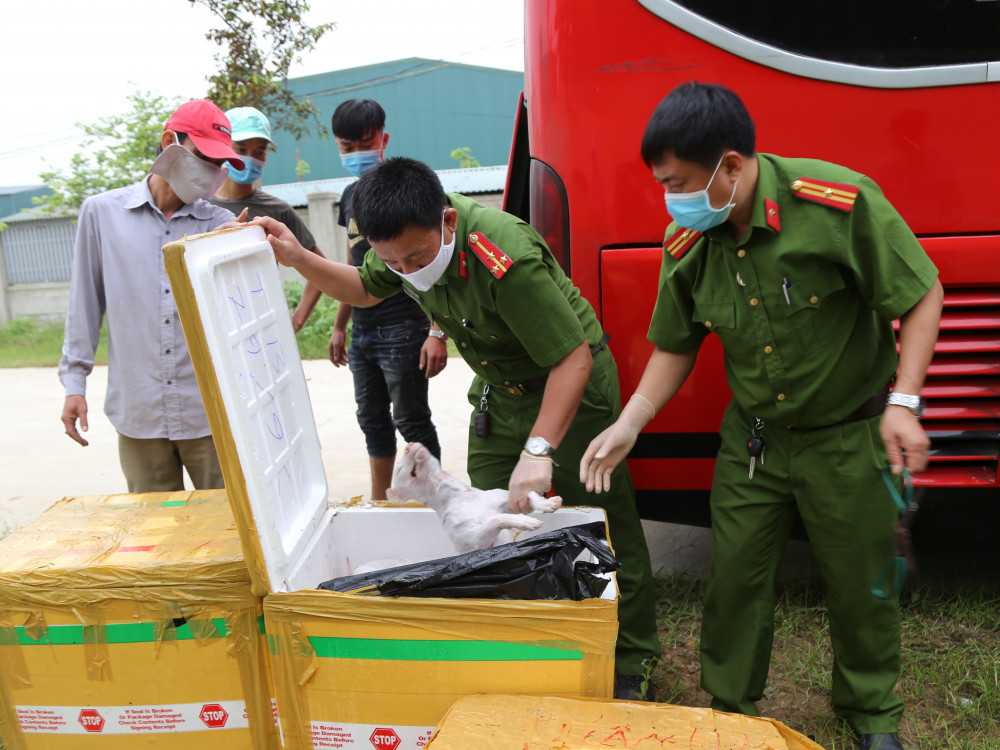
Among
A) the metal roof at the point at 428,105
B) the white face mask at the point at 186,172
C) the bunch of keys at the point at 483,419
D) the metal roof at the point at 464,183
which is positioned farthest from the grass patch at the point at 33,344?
the metal roof at the point at 428,105

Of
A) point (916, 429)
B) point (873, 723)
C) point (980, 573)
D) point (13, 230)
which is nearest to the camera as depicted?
point (916, 429)

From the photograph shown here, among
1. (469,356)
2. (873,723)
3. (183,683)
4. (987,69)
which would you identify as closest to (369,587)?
(183,683)

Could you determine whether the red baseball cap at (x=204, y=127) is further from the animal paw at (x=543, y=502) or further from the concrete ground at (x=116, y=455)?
the concrete ground at (x=116, y=455)

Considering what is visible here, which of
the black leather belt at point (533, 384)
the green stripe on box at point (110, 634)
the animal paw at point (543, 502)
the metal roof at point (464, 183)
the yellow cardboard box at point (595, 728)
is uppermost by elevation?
the black leather belt at point (533, 384)

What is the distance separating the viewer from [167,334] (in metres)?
2.42

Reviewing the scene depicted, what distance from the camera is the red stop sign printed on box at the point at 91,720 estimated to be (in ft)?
5.66

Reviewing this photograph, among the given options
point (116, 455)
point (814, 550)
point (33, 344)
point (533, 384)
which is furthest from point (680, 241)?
point (33, 344)

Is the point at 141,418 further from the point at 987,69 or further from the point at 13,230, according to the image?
the point at 13,230

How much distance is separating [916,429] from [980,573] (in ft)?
5.92

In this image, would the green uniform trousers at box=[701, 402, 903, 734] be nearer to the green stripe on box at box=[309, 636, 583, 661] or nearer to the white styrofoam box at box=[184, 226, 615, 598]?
the white styrofoam box at box=[184, 226, 615, 598]

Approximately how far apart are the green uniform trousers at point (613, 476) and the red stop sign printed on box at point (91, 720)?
3.73 feet

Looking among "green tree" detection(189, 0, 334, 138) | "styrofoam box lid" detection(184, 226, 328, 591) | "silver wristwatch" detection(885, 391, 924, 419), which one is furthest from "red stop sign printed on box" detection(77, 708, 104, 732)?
"green tree" detection(189, 0, 334, 138)

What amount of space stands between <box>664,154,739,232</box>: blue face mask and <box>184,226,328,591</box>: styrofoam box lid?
94cm

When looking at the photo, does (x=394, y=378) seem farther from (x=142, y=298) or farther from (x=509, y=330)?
(x=509, y=330)
